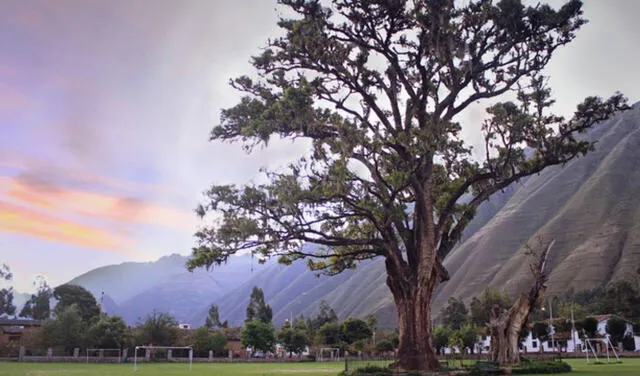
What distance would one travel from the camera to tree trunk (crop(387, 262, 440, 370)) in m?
27.7

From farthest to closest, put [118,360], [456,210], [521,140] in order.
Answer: [118,360], [456,210], [521,140]

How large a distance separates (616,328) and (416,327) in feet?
215

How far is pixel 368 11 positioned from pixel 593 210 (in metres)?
164

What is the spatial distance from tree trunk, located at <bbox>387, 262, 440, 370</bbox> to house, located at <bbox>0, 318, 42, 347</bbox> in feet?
217

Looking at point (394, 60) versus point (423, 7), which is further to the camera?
point (394, 60)

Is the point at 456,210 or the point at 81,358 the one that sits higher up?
the point at 456,210

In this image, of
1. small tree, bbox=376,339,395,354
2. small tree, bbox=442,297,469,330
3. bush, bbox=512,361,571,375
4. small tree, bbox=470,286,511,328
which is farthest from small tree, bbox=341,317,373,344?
bush, bbox=512,361,571,375

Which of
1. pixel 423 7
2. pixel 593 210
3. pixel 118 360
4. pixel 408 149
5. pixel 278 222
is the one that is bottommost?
pixel 118 360

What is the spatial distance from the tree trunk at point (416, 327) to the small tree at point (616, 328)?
6331cm

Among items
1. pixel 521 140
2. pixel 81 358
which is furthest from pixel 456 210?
pixel 81 358

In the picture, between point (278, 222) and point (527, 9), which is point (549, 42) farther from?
point (278, 222)

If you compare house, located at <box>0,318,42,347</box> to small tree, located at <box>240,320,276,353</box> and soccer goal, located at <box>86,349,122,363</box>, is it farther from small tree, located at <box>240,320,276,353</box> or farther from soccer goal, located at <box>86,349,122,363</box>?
small tree, located at <box>240,320,276,353</box>

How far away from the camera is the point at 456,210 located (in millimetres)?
32406

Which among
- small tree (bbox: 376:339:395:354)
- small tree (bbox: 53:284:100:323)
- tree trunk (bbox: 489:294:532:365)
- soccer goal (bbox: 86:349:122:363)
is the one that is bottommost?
small tree (bbox: 376:339:395:354)
